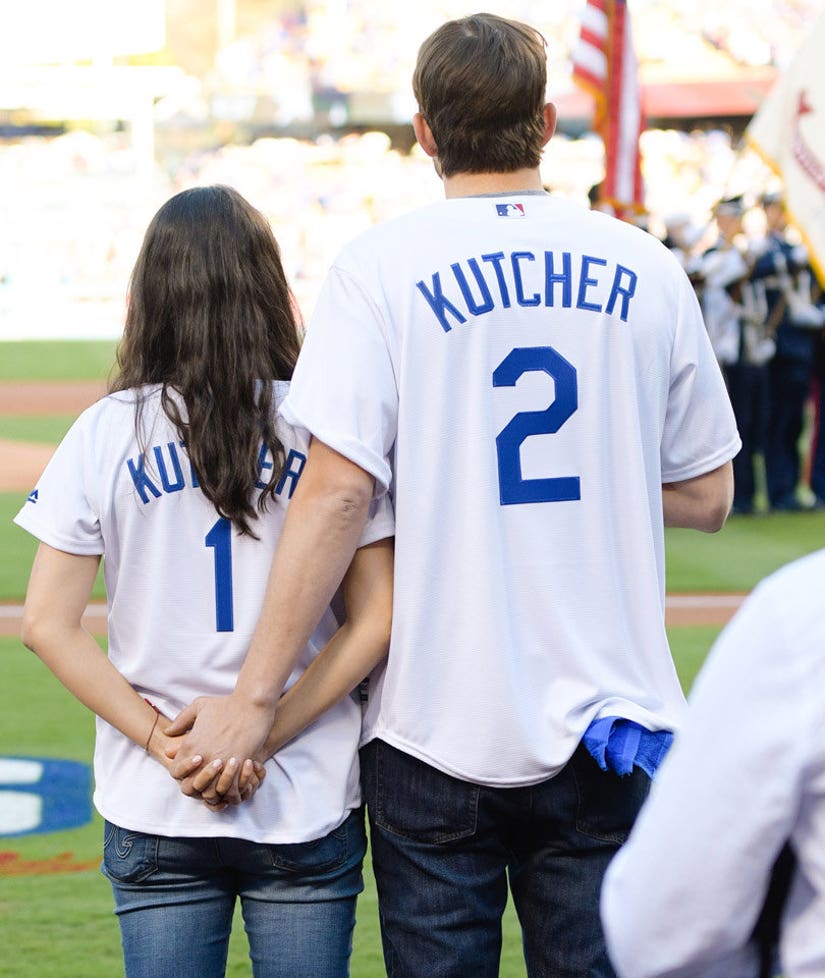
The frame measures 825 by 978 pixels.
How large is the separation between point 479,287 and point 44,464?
1052 cm

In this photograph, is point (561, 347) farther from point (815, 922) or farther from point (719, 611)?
point (719, 611)

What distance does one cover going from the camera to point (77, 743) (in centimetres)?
538

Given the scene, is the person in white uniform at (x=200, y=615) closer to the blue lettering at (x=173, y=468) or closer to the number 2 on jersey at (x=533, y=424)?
the blue lettering at (x=173, y=468)

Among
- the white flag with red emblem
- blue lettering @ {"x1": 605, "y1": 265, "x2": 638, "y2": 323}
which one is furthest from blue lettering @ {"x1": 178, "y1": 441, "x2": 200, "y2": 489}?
the white flag with red emblem

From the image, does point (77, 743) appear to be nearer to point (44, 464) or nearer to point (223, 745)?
point (223, 745)

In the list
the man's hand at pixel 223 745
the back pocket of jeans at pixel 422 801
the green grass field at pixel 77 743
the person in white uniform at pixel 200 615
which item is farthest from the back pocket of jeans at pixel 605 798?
the green grass field at pixel 77 743

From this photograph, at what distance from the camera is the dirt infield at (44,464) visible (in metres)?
7.34

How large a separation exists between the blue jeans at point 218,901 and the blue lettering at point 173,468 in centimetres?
48

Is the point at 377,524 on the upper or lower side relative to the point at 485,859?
upper

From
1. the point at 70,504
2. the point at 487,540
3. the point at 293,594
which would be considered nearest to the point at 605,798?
the point at 487,540

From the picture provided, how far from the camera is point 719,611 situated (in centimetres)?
756

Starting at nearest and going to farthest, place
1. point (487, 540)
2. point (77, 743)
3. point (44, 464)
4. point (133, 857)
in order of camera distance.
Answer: point (487, 540), point (133, 857), point (77, 743), point (44, 464)

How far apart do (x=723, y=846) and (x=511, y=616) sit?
33.1 inches

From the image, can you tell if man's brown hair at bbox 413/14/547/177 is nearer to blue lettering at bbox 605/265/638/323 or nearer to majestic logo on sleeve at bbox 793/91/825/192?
blue lettering at bbox 605/265/638/323
